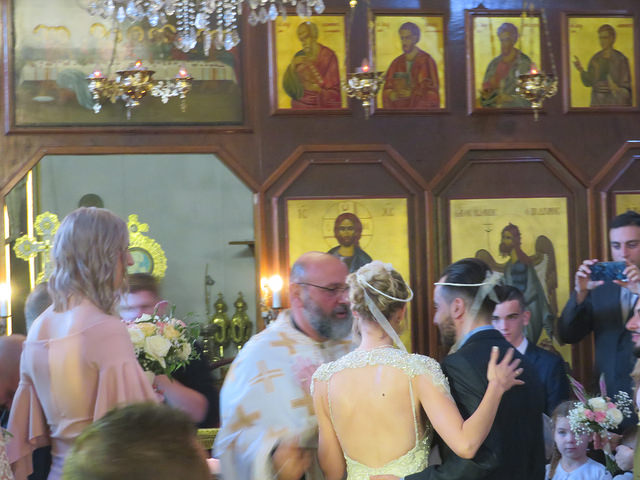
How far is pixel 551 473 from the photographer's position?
7156 millimetres

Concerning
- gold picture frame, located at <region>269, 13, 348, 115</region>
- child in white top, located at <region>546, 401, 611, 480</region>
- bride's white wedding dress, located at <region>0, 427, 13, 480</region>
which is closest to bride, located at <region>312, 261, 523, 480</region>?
bride's white wedding dress, located at <region>0, 427, 13, 480</region>

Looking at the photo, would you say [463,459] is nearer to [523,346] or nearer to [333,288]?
[333,288]

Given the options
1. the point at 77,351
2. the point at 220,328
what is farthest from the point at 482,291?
the point at 220,328

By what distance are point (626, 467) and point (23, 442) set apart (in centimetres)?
431

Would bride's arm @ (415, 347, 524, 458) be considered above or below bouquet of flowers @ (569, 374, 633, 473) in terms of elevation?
above

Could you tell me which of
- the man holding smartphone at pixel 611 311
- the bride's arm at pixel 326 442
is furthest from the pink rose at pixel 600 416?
the bride's arm at pixel 326 442

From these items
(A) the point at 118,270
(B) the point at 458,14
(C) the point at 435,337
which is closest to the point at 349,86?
(B) the point at 458,14

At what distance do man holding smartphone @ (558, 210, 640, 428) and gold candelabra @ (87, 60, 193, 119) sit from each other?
165 inches

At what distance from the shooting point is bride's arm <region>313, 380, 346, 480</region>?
4.49 metres

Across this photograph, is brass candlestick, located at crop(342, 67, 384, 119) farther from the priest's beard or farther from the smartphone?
the priest's beard

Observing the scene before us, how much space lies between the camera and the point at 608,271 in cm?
795

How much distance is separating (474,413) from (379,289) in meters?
0.72

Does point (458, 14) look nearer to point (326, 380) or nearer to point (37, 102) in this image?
point (37, 102)

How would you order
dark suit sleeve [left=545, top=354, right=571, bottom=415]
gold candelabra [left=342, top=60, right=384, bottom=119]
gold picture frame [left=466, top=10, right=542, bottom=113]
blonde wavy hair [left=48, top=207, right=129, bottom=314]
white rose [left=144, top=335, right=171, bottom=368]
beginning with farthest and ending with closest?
gold picture frame [left=466, top=10, right=542, bottom=113] < gold candelabra [left=342, top=60, right=384, bottom=119] < dark suit sleeve [left=545, top=354, right=571, bottom=415] < white rose [left=144, top=335, right=171, bottom=368] < blonde wavy hair [left=48, top=207, right=129, bottom=314]
